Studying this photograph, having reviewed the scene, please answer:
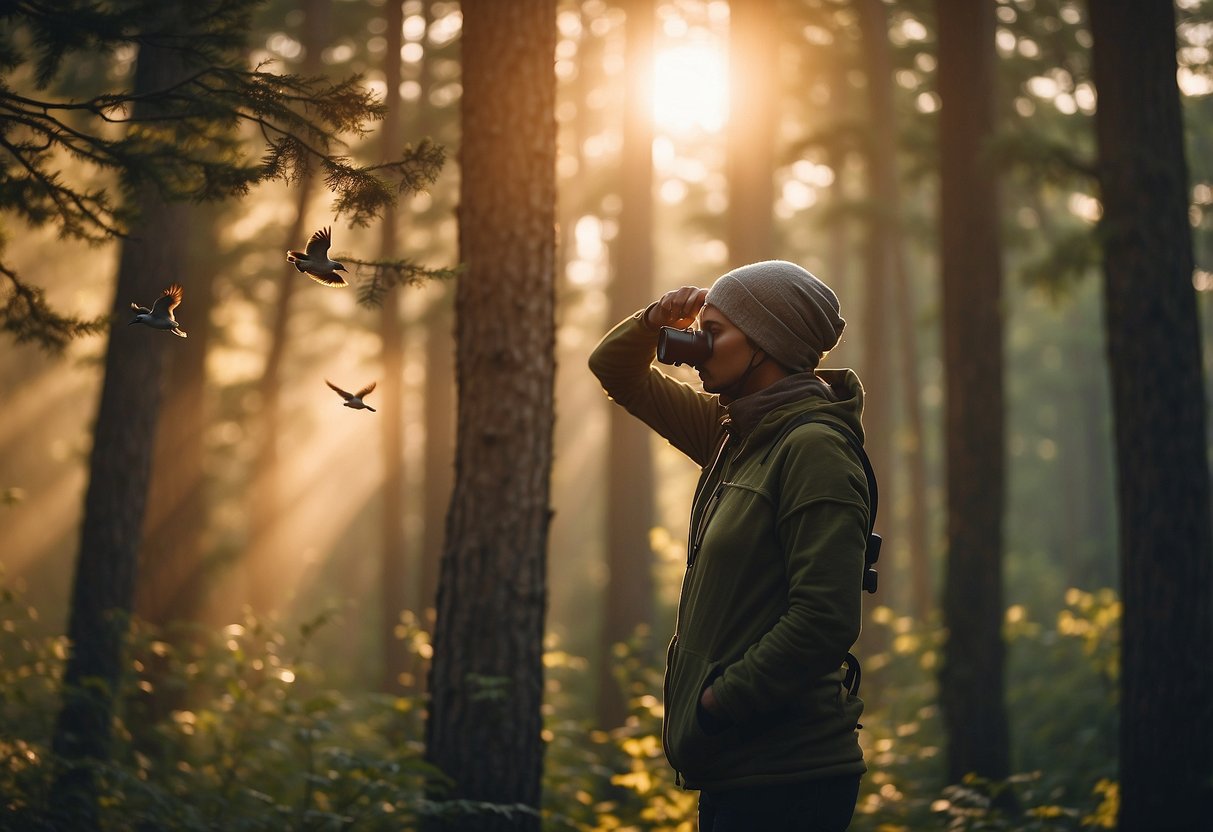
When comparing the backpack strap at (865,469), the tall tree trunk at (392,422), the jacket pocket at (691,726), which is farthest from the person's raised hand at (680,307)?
the tall tree trunk at (392,422)

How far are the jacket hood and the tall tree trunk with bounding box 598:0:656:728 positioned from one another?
10.7 meters

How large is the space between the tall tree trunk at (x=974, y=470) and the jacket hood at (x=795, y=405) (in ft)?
24.7

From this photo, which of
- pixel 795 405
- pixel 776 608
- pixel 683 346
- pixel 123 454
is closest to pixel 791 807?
pixel 776 608

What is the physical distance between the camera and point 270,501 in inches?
746

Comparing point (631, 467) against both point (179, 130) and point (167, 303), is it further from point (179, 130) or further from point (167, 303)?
point (167, 303)

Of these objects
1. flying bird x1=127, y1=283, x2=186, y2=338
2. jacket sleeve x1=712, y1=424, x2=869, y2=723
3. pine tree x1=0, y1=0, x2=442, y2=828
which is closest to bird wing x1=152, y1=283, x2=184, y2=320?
flying bird x1=127, y1=283, x2=186, y2=338

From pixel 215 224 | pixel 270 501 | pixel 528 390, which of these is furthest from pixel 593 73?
pixel 528 390

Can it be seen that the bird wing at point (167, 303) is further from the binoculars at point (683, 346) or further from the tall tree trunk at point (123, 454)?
the tall tree trunk at point (123, 454)

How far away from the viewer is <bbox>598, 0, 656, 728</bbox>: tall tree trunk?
14.3m

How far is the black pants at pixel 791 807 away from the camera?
294 centimetres

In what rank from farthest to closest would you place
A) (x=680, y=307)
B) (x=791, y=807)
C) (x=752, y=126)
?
(x=752, y=126), (x=680, y=307), (x=791, y=807)

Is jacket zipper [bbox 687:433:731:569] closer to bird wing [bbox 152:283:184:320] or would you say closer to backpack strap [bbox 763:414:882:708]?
backpack strap [bbox 763:414:882:708]

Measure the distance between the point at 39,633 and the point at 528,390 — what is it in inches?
532

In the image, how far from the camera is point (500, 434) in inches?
225
